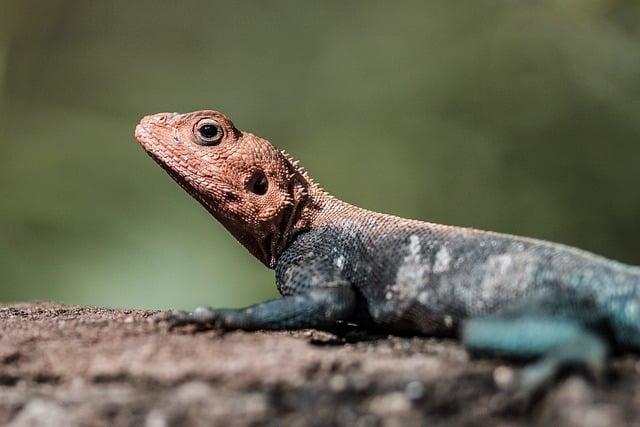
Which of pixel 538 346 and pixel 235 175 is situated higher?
pixel 235 175

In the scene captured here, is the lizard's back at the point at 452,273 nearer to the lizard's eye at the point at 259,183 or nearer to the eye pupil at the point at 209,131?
the lizard's eye at the point at 259,183

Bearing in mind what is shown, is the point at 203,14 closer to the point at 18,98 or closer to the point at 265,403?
the point at 18,98

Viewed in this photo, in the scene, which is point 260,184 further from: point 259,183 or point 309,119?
point 309,119

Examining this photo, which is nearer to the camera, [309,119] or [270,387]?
[270,387]

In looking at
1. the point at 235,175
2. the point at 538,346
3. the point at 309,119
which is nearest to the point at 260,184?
the point at 235,175

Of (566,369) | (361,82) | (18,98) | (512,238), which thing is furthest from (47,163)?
(566,369)

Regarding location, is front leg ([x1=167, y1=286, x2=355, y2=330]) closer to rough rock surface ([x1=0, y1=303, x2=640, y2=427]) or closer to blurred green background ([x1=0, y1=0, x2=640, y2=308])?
rough rock surface ([x1=0, y1=303, x2=640, y2=427])
